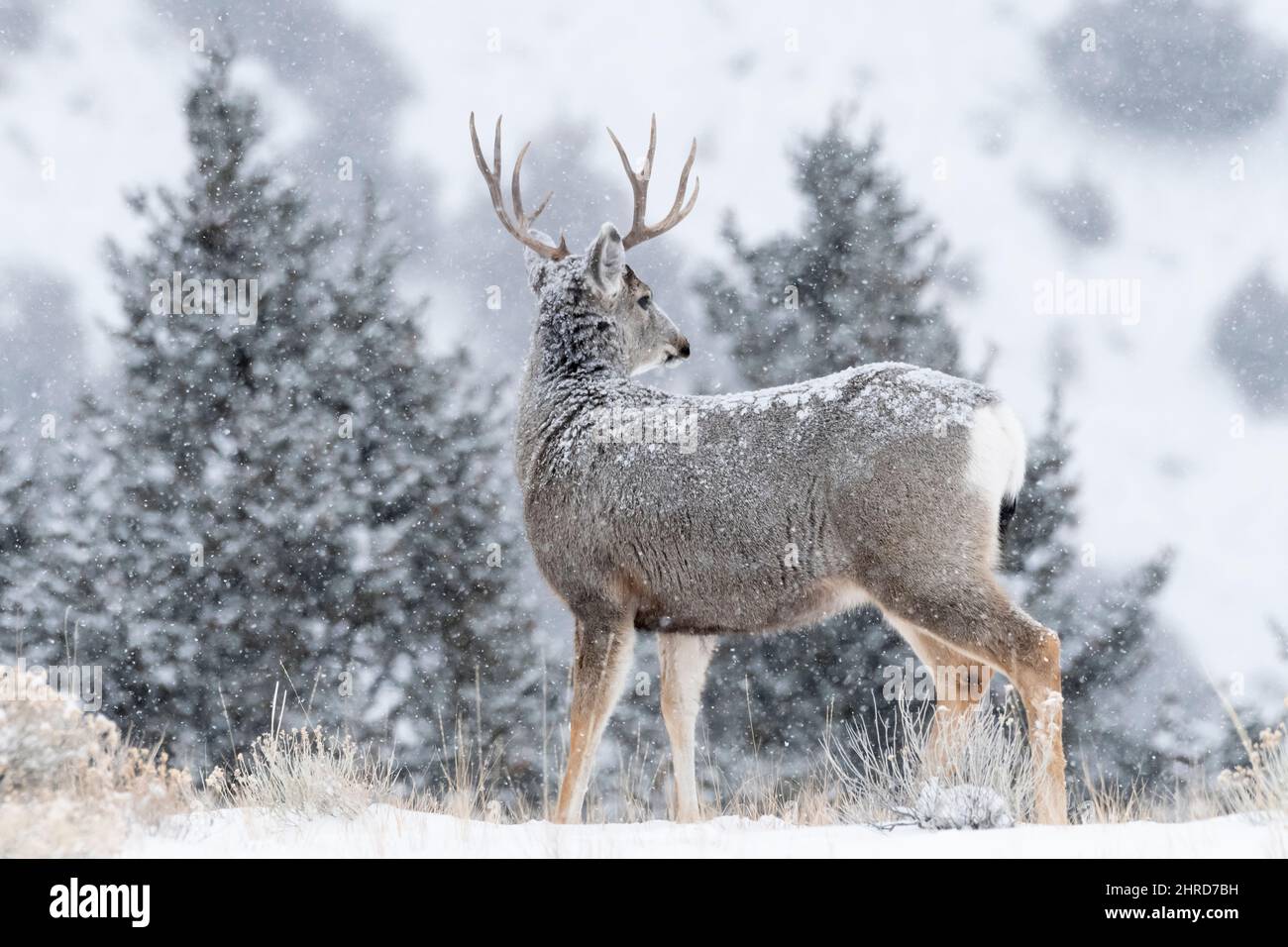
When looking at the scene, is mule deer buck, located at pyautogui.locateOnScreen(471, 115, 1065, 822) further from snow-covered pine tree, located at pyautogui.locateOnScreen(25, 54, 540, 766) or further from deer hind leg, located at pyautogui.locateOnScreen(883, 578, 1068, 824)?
snow-covered pine tree, located at pyautogui.locateOnScreen(25, 54, 540, 766)

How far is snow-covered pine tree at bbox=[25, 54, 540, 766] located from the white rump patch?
9631 millimetres

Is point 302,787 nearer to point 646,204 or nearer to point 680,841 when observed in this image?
point 680,841

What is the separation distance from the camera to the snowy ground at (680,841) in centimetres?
398

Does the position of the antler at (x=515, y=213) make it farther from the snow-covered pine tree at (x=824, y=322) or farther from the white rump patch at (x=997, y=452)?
the snow-covered pine tree at (x=824, y=322)

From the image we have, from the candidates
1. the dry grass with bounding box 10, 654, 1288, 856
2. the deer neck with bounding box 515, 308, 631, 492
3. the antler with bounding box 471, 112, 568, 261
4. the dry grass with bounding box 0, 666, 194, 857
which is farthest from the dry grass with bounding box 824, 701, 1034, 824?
the antler with bounding box 471, 112, 568, 261

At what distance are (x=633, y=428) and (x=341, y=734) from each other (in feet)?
27.0

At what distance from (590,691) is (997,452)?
7.35ft

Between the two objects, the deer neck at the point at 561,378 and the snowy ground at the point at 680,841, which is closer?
the snowy ground at the point at 680,841

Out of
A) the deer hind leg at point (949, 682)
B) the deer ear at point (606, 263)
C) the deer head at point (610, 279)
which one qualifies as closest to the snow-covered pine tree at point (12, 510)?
the deer head at point (610, 279)

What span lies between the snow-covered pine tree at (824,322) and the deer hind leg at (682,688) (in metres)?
7.03

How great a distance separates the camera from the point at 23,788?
4609 millimetres

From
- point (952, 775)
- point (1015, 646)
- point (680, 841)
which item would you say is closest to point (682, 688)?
point (952, 775)
